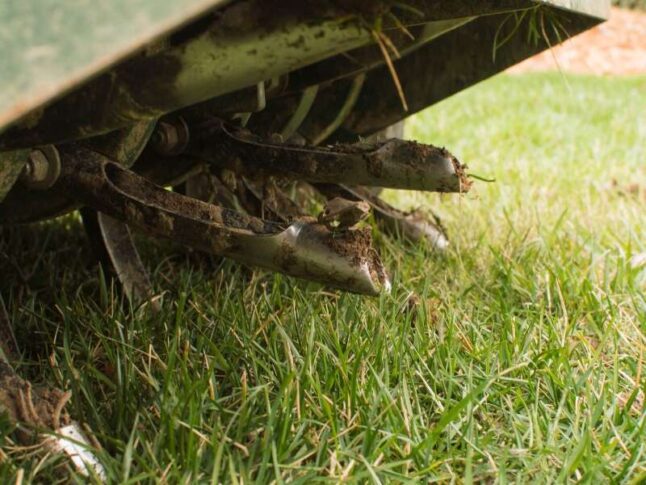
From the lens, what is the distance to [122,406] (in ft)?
4.39

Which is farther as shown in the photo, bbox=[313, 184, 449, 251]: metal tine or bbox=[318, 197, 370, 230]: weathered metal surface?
bbox=[313, 184, 449, 251]: metal tine

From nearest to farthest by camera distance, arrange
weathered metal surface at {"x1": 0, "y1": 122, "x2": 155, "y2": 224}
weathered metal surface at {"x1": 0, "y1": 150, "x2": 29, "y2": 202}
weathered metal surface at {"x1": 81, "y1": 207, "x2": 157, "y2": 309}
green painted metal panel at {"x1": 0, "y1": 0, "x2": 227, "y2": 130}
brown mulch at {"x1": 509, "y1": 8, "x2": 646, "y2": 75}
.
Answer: green painted metal panel at {"x1": 0, "y1": 0, "x2": 227, "y2": 130} < weathered metal surface at {"x1": 0, "y1": 150, "x2": 29, "y2": 202} < weathered metal surface at {"x1": 0, "y1": 122, "x2": 155, "y2": 224} < weathered metal surface at {"x1": 81, "y1": 207, "x2": 157, "y2": 309} < brown mulch at {"x1": 509, "y1": 8, "x2": 646, "y2": 75}

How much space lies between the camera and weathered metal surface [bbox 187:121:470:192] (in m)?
1.58

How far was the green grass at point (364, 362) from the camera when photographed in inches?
49.0

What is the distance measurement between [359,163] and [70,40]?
32.1 inches

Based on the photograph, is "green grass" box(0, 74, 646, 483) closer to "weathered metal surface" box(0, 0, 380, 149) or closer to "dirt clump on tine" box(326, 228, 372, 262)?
"dirt clump on tine" box(326, 228, 372, 262)

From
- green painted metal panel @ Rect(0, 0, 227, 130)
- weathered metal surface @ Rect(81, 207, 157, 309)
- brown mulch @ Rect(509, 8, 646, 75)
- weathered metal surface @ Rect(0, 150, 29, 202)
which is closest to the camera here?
green painted metal panel @ Rect(0, 0, 227, 130)

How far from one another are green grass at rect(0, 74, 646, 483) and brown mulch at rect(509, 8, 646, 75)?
7.21 meters

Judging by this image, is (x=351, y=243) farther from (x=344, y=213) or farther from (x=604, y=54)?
(x=604, y=54)

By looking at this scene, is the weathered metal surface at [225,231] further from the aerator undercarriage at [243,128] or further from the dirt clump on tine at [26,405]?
the dirt clump on tine at [26,405]

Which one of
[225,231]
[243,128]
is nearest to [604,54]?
[243,128]

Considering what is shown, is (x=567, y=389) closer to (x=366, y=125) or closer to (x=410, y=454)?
(x=410, y=454)

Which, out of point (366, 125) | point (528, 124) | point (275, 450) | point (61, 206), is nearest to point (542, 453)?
point (275, 450)

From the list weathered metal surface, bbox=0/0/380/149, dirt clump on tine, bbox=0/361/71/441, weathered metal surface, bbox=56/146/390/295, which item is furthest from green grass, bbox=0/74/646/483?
weathered metal surface, bbox=0/0/380/149
